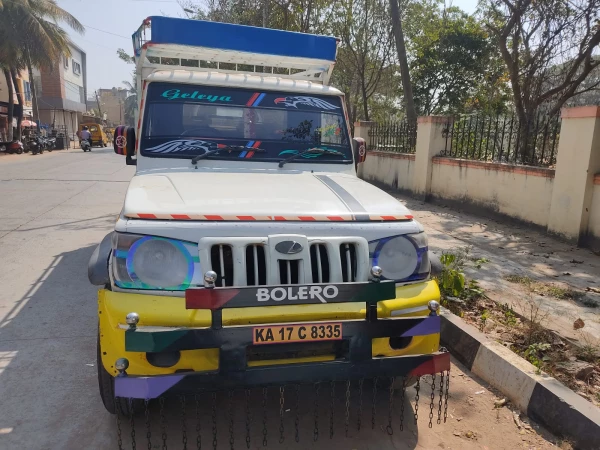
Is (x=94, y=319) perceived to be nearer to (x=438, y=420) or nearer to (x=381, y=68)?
(x=438, y=420)

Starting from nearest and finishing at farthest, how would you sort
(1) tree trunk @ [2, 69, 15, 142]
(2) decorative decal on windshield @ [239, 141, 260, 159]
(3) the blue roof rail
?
(2) decorative decal on windshield @ [239, 141, 260, 159] → (3) the blue roof rail → (1) tree trunk @ [2, 69, 15, 142]

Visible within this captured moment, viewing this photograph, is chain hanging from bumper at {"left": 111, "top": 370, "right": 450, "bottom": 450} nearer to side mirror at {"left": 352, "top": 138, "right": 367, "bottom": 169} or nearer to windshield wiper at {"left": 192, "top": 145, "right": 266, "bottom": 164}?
windshield wiper at {"left": 192, "top": 145, "right": 266, "bottom": 164}

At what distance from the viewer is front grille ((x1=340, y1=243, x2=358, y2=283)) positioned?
2.66m

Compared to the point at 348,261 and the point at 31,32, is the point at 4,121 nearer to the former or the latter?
the point at 31,32

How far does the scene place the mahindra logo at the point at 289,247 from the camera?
8.33 ft

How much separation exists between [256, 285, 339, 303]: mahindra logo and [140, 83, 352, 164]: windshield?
1805 millimetres

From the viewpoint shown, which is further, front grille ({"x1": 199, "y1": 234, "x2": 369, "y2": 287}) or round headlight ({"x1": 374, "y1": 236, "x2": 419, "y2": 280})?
round headlight ({"x1": 374, "y1": 236, "x2": 419, "y2": 280})

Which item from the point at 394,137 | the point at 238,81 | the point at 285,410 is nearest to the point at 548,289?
the point at 285,410

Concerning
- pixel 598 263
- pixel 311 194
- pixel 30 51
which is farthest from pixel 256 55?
pixel 30 51

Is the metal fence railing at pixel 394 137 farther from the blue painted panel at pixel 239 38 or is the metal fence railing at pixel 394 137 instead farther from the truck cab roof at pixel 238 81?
the truck cab roof at pixel 238 81

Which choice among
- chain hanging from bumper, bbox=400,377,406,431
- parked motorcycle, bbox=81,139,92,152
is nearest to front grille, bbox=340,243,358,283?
chain hanging from bumper, bbox=400,377,406,431

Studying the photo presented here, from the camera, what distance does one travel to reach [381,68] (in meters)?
19.7

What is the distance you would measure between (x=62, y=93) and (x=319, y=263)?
51130 millimetres

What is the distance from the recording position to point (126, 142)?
14.0 feet
